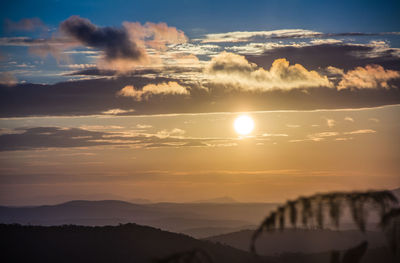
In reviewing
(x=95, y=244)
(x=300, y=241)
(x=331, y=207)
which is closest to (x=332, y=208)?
(x=331, y=207)

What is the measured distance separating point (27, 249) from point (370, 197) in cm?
3472

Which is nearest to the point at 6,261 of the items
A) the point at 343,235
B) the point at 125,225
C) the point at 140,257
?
the point at 140,257

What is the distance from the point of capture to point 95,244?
44.9m

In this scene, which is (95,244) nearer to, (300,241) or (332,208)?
(332,208)

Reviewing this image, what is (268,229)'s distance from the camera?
446 inches

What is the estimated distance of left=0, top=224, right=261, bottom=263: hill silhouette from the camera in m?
40.9

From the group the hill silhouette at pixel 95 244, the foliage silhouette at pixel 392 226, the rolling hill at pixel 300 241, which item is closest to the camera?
the foliage silhouette at pixel 392 226

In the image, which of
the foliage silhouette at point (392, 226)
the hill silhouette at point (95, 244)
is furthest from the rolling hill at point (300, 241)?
the foliage silhouette at point (392, 226)

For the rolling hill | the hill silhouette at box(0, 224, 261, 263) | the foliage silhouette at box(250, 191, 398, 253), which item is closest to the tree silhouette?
A: the foliage silhouette at box(250, 191, 398, 253)

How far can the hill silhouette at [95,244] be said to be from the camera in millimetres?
40875

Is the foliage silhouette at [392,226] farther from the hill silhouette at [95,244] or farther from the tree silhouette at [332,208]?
the hill silhouette at [95,244]

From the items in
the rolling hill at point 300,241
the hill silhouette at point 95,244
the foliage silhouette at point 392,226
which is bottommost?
the foliage silhouette at point 392,226

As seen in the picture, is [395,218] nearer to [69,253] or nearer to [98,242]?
[69,253]

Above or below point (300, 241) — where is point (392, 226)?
below
